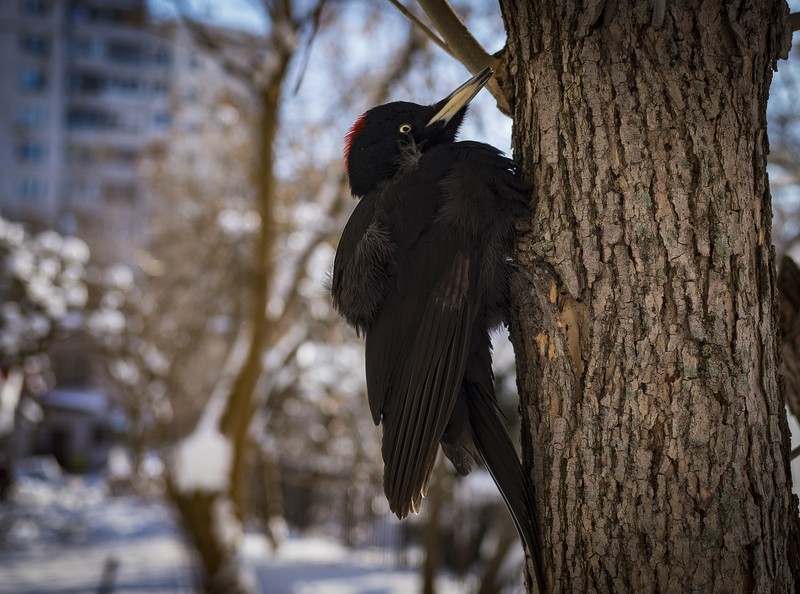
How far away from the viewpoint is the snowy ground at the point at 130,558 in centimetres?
935

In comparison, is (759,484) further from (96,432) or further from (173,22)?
(96,432)

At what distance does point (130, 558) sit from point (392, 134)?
1225cm

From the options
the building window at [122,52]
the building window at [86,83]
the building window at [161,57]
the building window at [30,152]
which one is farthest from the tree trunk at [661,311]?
the building window at [86,83]

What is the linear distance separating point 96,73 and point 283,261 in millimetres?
35314

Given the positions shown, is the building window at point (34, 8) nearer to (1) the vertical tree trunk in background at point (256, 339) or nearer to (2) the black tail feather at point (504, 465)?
(1) the vertical tree trunk in background at point (256, 339)

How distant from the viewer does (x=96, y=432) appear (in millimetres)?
36531

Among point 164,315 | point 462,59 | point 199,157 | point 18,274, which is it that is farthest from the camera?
point 164,315

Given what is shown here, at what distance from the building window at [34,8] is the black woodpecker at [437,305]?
3513cm

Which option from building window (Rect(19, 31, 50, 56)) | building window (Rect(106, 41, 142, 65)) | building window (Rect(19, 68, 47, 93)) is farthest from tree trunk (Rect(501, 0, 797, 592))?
building window (Rect(106, 41, 142, 65))

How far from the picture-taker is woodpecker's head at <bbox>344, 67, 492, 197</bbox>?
2156 millimetres

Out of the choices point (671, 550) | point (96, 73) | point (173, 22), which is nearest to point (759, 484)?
point (671, 550)

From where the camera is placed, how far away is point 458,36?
2.00 m

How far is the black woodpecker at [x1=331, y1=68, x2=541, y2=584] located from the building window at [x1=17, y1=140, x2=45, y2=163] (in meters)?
35.2

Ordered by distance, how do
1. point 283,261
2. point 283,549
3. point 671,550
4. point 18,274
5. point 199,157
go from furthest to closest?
point 199,157 → point 283,549 → point 18,274 → point 283,261 → point 671,550
